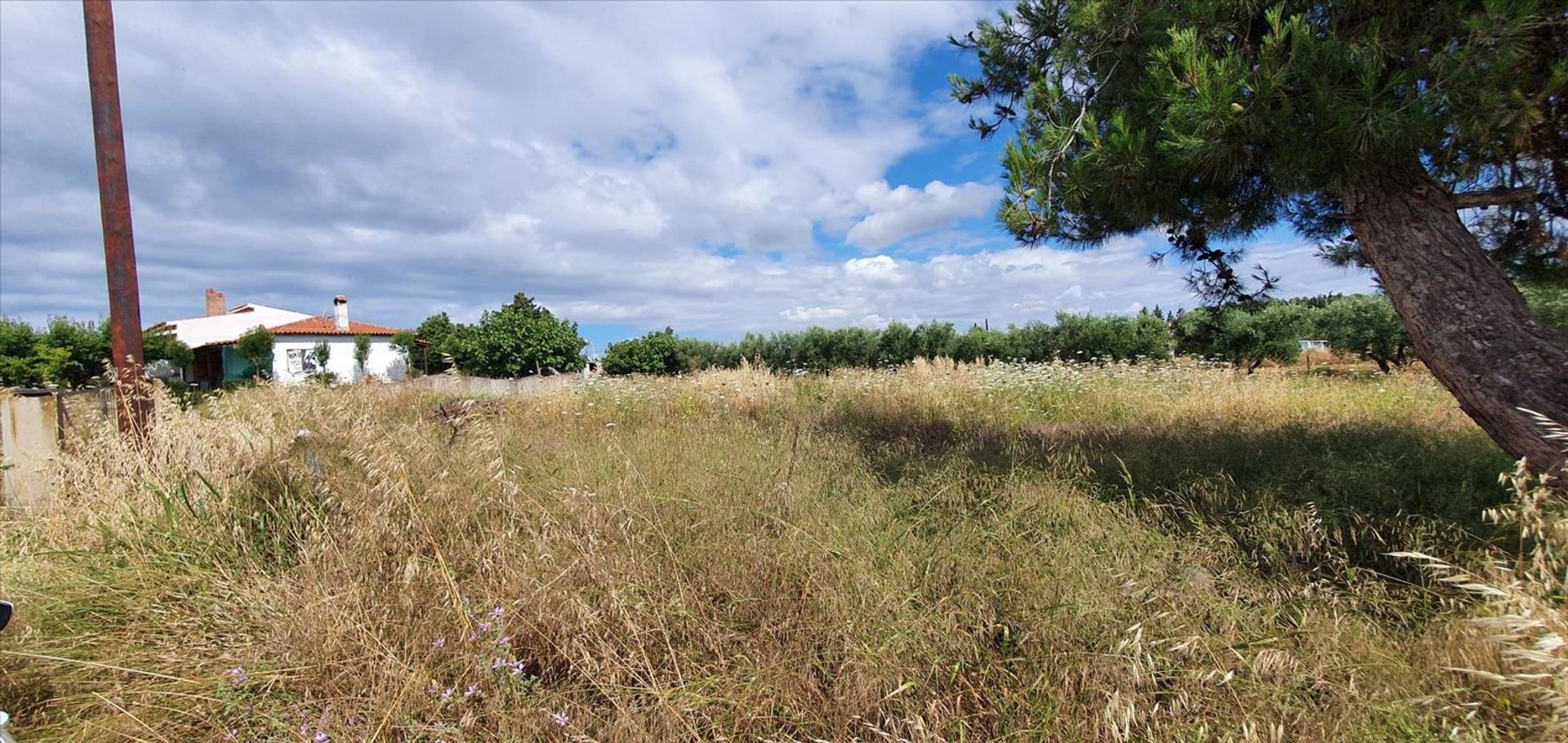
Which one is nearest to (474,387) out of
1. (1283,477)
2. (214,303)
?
(1283,477)

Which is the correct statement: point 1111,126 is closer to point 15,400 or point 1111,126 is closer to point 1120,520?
point 1120,520

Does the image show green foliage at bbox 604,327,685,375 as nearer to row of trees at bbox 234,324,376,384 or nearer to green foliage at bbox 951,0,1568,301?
row of trees at bbox 234,324,376,384

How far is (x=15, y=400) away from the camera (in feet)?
11.6

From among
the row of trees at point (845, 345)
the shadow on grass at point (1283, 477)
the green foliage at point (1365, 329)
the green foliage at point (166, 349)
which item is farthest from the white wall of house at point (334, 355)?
the green foliage at point (1365, 329)

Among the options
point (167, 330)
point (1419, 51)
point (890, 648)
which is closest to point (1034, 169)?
point (1419, 51)

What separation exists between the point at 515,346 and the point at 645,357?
4.27 meters

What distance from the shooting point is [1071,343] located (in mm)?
15086

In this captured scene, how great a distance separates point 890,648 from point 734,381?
7224mm

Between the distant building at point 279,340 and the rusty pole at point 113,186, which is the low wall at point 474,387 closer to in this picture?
the rusty pole at point 113,186

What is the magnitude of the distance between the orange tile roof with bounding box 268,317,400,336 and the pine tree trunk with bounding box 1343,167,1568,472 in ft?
120

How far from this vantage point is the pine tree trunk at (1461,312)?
97.9 inches

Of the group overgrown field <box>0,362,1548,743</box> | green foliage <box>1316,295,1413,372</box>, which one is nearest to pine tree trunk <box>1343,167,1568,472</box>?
overgrown field <box>0,362,1548,743</box>

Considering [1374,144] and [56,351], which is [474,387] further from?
[56,351]

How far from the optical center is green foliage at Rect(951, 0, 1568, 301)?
2.37 metres
